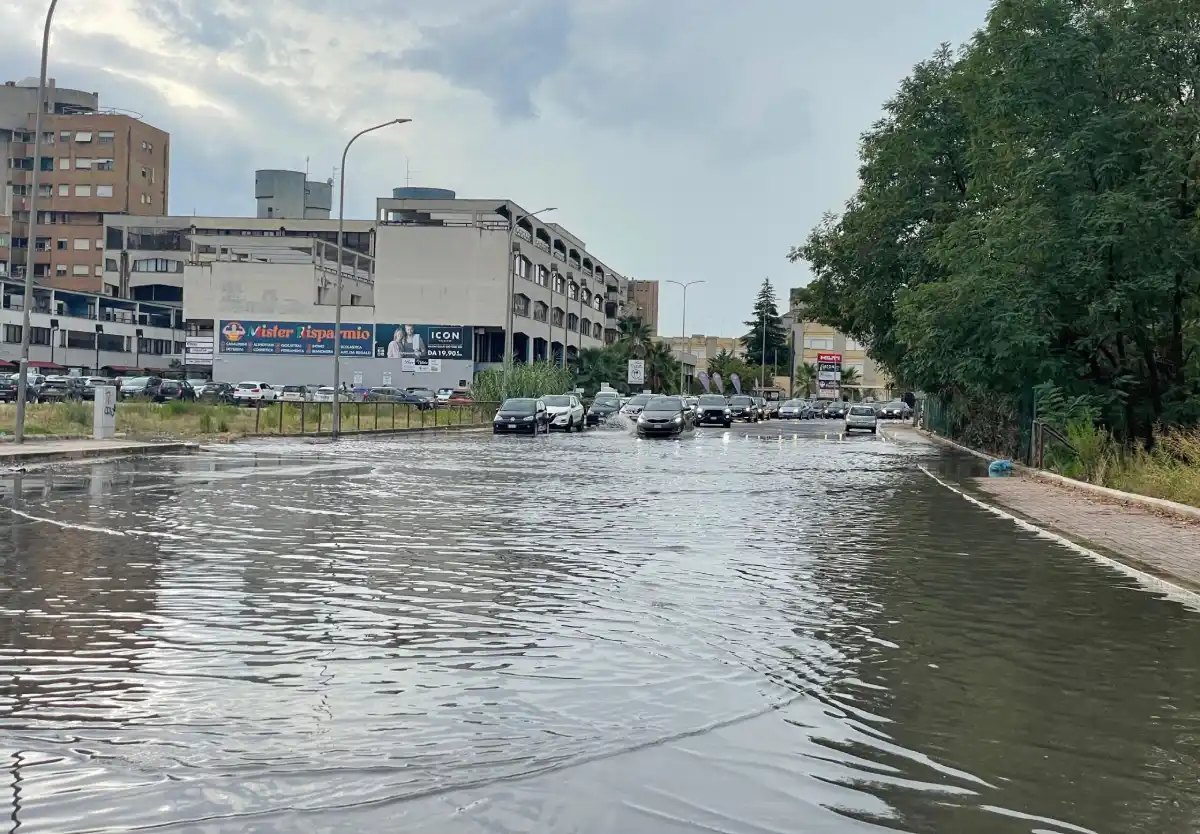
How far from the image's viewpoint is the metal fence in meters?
48.7

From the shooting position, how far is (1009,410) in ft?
131

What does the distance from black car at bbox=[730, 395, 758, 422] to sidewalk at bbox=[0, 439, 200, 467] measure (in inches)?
2169

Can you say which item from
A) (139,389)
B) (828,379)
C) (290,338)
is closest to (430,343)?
(290,338)

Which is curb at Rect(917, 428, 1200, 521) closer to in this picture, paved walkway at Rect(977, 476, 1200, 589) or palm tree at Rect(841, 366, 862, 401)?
paved walkway at Rect(977, 476, 1200, 589)

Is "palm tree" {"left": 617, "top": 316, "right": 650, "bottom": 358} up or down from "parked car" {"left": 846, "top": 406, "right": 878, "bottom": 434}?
up

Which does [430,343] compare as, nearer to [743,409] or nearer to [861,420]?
[743,409]

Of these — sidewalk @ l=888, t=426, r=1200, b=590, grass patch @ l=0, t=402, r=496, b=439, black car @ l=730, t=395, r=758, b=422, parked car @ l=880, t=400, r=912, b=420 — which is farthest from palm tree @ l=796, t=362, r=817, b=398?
sidewalk @ l=888, t=426, r=1200, b=590

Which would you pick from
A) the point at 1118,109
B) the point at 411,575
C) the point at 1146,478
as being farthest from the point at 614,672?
the point at 1118,109

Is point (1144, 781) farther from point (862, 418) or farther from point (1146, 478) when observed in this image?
point (862, 418)

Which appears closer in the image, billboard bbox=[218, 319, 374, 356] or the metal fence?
the metal fence

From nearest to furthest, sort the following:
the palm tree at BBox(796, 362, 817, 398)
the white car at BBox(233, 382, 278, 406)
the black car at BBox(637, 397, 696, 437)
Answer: the black car at BBox(637, 397, 696, 437) → the white car at BBox(233, 382, 278, 406) → the palm tree at BBox(796, 362, 817, 398)

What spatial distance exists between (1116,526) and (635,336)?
10791 centimetres

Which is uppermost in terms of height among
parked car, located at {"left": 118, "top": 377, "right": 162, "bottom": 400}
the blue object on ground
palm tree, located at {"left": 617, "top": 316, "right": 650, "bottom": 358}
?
palm tree, located at {"left": 617, "top": 316, "right": 650, "bottom": 358}

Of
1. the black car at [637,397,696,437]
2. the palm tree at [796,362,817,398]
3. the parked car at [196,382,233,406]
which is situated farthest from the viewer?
the palm tree at [796,362,817,398]
